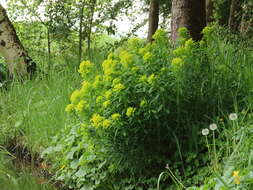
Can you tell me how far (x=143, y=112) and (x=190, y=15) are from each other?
2049mm

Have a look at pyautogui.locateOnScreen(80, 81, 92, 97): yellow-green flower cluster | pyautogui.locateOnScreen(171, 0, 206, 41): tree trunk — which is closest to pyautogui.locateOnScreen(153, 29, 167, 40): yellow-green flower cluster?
pyautogui.locateOnScreen(80, 81, 92, 97): yellow-green flower cluster

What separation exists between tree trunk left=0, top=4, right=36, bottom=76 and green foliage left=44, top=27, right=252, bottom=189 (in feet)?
9.46

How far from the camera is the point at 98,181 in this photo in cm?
288

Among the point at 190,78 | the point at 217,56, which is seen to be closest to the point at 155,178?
the point at 190,78

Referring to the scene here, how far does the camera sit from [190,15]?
4387 mm

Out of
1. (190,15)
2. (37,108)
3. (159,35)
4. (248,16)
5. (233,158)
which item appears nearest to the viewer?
(233,158)

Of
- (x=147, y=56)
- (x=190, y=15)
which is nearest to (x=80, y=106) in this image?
(x=147, y=56)

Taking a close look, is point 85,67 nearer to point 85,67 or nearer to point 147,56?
point 85,67

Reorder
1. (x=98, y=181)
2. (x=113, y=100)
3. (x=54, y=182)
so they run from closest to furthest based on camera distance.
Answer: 1. (x=113, y=100)
2. (x=98, y=181)
3. (x=54, y=182)

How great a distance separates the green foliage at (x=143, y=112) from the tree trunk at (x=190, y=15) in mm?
1326

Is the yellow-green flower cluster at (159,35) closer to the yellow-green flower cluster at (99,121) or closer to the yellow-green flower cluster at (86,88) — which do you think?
the yellow-green flower cluster at (86,88)

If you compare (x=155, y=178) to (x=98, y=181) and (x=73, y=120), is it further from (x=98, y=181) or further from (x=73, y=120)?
(x=73, y=120)

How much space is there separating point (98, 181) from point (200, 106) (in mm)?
992

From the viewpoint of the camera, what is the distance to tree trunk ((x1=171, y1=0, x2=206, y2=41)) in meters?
4.38
